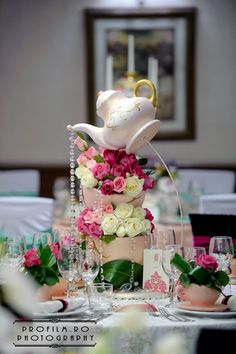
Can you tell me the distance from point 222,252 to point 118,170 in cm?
46

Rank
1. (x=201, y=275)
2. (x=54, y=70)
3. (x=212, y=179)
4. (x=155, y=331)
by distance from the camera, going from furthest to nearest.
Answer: (x=54, y=70), (x=212, y=179), (x=201, y=275), (x=155, y=331)

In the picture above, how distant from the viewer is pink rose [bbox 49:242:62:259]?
2.57 metres

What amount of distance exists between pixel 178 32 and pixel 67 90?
3.90ft

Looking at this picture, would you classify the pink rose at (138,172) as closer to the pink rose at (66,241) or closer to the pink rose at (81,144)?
the pink rose at (81,144)

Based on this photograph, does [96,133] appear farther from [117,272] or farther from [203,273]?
[203,273]

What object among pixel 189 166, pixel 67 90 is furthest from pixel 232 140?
pixel 67 90

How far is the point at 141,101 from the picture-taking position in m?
2.91

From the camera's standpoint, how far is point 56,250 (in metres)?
2.63

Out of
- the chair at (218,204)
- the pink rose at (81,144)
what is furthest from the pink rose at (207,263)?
the chair at (218,204)

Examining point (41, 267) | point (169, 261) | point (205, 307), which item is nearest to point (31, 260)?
point (41, 267)

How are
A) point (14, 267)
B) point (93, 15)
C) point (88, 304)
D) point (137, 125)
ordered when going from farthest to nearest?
1. point (93, 15)
2. point (137, 125)
3. point (14, 267)
4. point (88, 304)

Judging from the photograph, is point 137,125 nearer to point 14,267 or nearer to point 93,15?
point 14,267

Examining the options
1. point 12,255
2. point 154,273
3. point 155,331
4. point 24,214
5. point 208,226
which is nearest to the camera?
point 155,331

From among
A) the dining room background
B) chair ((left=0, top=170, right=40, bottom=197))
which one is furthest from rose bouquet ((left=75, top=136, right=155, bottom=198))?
the dining room background
